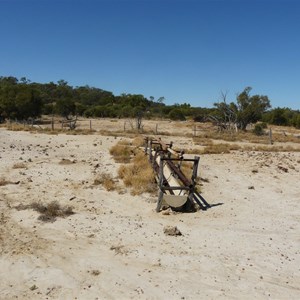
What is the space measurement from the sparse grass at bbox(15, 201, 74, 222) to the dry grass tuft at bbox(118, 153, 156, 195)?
2620 millimetres

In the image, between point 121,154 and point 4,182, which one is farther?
point 121,154

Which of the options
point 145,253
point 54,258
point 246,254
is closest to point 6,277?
point 54,258

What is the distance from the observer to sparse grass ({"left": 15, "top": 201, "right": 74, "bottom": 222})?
915cm

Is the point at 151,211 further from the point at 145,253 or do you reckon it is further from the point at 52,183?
the point at 52,183

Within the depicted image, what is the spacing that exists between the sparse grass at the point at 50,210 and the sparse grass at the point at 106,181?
2421 millimetres

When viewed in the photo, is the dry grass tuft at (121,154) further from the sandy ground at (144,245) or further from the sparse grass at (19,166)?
the sparse grass at (19,166)

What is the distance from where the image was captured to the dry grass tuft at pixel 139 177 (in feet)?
39.3

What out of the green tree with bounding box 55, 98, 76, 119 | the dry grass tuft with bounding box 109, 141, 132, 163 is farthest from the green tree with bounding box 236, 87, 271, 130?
the dry grass tuft with bounding box 109, 141, 132, 163

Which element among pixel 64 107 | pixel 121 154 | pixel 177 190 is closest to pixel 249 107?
pixel 64 107

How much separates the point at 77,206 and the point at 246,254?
4.94 metres

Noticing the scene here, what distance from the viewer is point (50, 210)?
9453mm

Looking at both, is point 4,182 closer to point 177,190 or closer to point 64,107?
point 177,190

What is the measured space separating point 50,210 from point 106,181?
11.3ft

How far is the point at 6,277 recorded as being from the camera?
625cm
